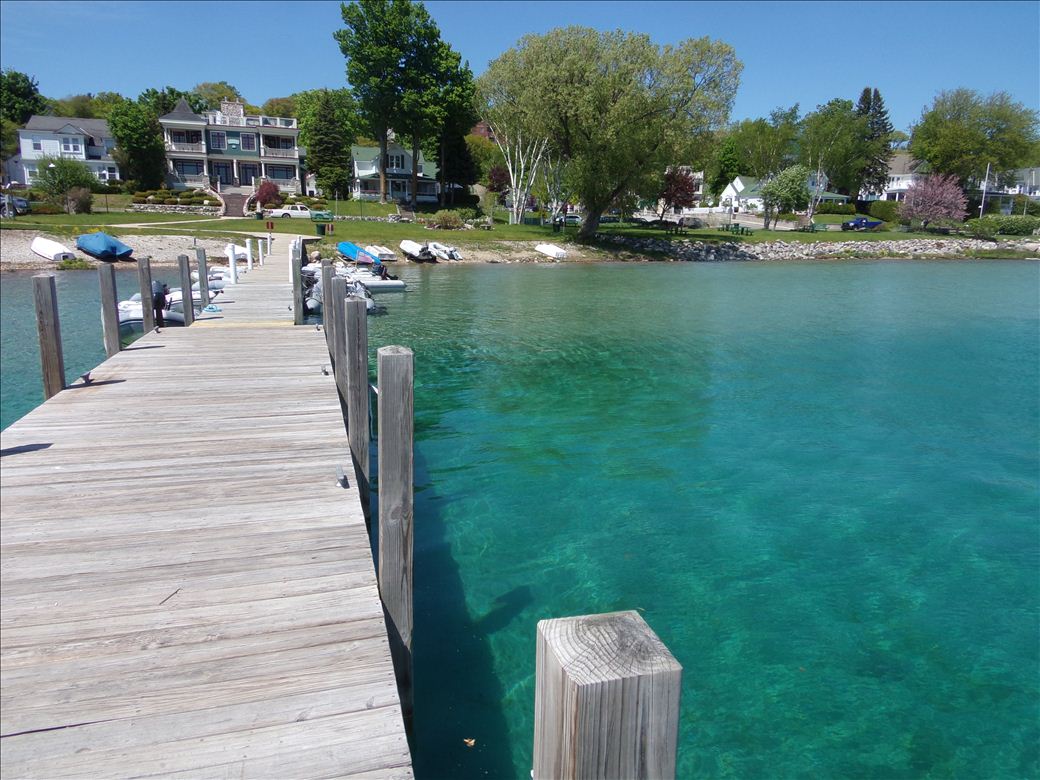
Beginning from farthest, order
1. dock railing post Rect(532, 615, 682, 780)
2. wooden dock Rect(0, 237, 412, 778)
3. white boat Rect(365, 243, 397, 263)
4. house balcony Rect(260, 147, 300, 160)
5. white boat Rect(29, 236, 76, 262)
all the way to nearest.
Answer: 1. house balcony Rect(260, 147, 300, 160)
2. white boat Rect(365, 243, 397, 263)
3. white boat Rect(29, 236, 76, 262)
4. wooden dock Rect(0, 237, 412, 778)
5. dock railing post Rect(532, 615, 682, 780)

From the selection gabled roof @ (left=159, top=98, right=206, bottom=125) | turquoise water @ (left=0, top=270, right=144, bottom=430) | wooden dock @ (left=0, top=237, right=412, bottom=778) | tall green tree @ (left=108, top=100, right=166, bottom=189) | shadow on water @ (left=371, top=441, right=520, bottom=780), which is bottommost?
shadow on water @ (left=371, top=441, right=520, bottom=780)

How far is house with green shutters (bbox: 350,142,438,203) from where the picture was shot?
78688 millimetres

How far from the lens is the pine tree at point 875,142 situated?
95.6m

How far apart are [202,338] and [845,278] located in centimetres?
3954

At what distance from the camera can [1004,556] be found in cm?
812

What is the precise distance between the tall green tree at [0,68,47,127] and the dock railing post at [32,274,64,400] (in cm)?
10280

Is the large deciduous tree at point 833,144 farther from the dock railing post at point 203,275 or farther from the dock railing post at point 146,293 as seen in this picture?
the dock railing post at point 146,293

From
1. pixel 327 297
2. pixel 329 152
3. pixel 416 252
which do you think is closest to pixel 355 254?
pixel 416 252

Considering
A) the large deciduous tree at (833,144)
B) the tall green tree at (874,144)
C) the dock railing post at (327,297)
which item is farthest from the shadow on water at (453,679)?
the tall green tree at (874,144)

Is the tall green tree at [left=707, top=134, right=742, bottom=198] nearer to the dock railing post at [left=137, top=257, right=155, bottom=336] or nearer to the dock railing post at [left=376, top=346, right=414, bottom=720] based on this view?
the dock railing post at [left=137, top=257, right=155, bottom=336]

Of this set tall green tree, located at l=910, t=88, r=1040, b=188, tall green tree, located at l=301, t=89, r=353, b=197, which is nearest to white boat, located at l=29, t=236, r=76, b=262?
tall green tree, located at l=301, t=89, r=353, b=197

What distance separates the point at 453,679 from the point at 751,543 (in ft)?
13.6

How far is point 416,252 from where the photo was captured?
41062mm

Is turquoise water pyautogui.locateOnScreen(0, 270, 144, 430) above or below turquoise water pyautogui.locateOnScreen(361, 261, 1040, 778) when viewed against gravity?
above
